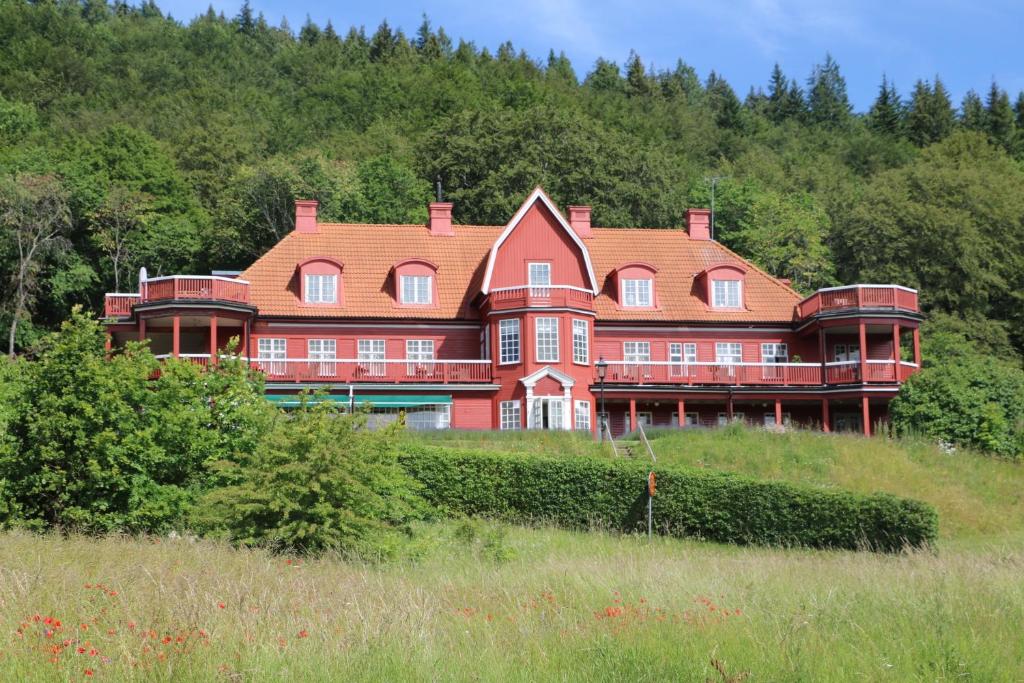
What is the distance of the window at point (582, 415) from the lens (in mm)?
41906

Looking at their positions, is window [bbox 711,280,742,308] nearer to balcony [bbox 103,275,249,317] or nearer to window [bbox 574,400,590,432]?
window [bbox 574,400,590,432]

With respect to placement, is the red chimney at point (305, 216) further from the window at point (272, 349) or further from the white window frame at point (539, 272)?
the white window frame at point (539, 272)

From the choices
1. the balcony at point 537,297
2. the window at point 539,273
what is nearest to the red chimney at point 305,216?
the balcony at point 537,297

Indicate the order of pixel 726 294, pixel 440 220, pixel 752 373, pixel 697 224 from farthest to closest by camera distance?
pixel 697 224
pixel 440 220
pixel 726 294
pixel 752 373

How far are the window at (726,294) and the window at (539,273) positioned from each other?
6.84m

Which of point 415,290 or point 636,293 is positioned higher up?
point 415,290

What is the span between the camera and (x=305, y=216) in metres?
47.6

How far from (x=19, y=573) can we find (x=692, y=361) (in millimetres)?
34087

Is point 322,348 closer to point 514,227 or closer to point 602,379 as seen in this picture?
point 514,227

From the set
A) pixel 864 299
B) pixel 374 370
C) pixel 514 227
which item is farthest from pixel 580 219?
pixel 374 370

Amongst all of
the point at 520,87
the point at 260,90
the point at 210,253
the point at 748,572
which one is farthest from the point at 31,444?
the point at 260,90

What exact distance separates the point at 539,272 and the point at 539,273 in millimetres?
50

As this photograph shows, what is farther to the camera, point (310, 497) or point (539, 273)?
point (539, 273)

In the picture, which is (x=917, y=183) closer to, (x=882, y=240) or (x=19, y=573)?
(x=882, y=240)
